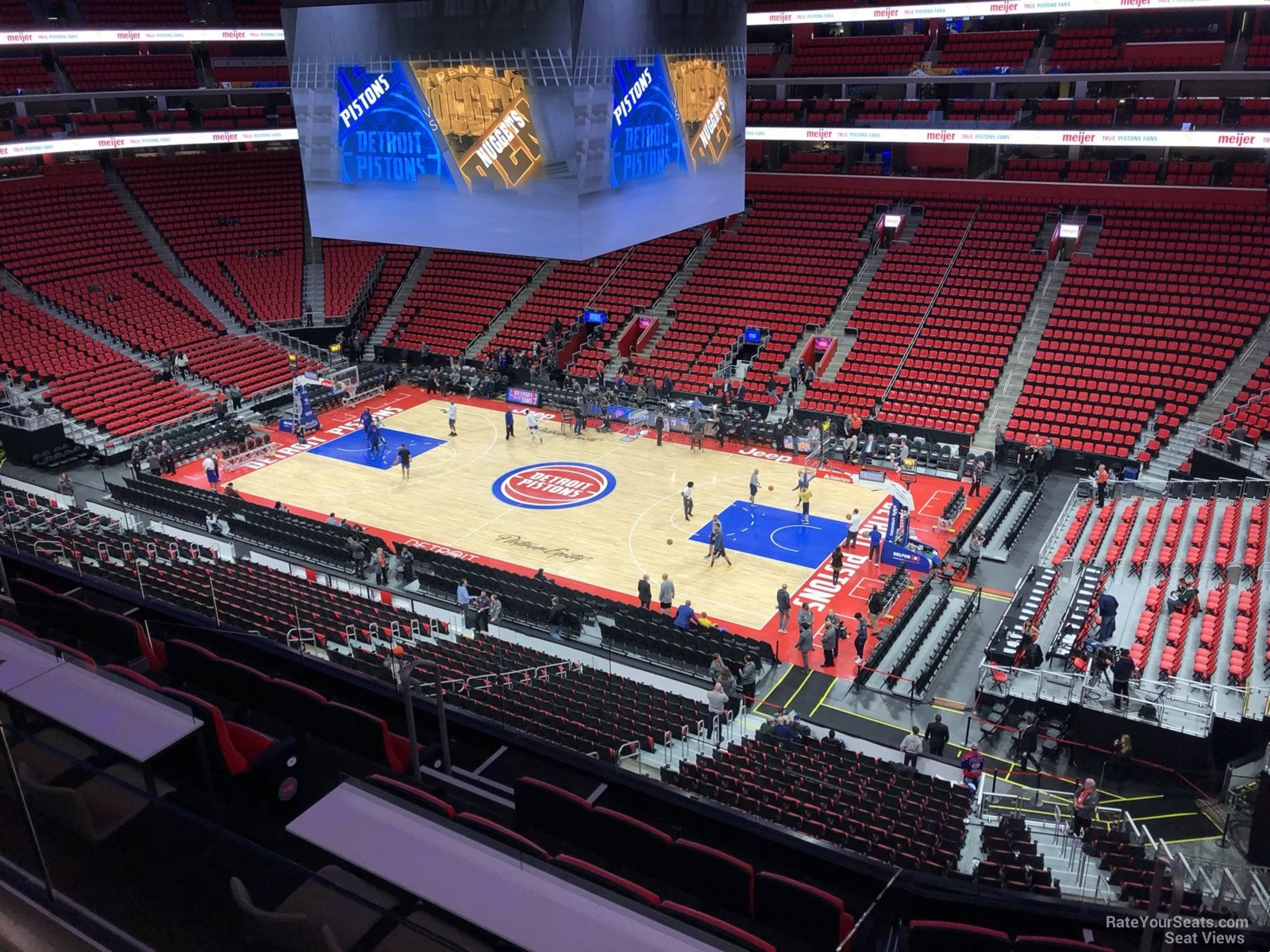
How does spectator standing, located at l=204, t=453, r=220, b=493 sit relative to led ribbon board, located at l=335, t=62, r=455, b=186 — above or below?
below

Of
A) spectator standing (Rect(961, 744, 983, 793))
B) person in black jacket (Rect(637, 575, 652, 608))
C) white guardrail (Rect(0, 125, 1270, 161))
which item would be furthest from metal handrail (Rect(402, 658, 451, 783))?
white guardrail (Rect(0, 125, 1270, 161))

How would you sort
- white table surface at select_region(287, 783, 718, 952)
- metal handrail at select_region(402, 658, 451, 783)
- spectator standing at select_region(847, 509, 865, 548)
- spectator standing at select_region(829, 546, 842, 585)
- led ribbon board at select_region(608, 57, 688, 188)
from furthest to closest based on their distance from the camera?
spectator standing at select_region(847, 509, 865, 548), spectator standing at select_region(829, 546, 842, 585), led ribbon board at select_region(608, 57, 688, 188), metal handrail at select_region(402, 658, 451, 783), white table surface at select_region(287, 783, 718, 952)

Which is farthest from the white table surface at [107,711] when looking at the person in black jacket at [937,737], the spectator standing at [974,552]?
the spectator standing at [974,552]

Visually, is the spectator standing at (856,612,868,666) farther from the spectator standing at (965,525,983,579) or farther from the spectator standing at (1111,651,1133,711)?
the spectator standing at (965,525,983,579)

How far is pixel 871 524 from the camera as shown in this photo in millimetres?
22469

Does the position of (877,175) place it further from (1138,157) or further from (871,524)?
(871,524)

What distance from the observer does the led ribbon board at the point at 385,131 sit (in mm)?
13156

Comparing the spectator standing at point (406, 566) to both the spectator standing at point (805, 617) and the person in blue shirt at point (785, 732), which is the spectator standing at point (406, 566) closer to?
the spectator standing at point (805, 617)

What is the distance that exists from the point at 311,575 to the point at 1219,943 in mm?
15310

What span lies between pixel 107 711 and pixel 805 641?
38.7 ft

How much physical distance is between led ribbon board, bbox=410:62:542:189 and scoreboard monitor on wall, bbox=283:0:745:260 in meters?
0.02

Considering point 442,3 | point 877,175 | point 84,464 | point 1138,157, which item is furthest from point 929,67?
point 84,464

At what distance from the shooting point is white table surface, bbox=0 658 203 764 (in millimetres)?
5984

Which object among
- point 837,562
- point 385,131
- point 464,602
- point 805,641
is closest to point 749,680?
point 805,641
